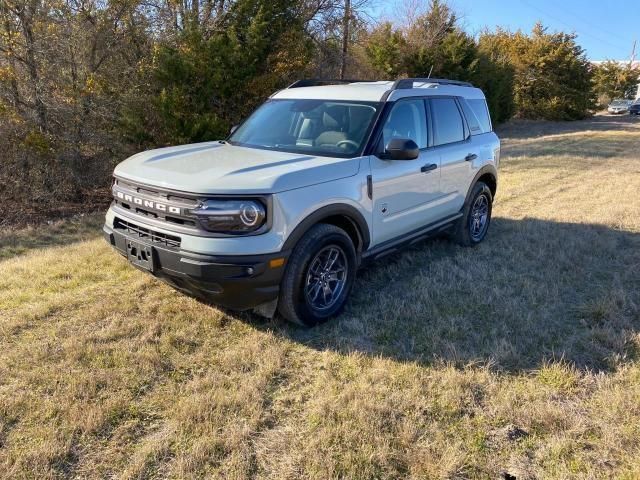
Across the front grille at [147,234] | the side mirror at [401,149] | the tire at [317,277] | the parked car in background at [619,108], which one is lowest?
the tire at [317,277]

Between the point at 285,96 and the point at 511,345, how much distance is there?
10.5 feet

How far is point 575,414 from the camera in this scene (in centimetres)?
296

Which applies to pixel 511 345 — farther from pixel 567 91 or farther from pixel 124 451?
pixel 567 91

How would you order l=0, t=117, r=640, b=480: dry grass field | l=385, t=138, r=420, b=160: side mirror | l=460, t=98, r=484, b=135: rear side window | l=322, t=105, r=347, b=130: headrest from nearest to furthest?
l=0, t=117, r=640, b=480: dry grass field
l=385, t=138, r=420, b=160: side mirror
l=322, t=105, r=347, b=130: headrest
l=460, t=98, r=484, b=135: rear side window

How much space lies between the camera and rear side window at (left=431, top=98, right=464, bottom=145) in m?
5.15

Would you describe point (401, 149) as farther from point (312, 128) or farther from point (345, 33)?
point (345, 33)

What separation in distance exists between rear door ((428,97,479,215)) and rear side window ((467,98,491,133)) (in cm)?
45

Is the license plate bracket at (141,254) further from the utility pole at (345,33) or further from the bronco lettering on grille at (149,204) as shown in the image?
the utility pole at (345,33)

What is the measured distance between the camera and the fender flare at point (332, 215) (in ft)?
11.5

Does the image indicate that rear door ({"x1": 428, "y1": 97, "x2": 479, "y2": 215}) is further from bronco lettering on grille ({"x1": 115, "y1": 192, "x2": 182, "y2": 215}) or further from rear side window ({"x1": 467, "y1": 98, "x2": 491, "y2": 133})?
bronco lettering on grille ({"x1": 115, "y1": 192, "x2": 182, "y2": 215})

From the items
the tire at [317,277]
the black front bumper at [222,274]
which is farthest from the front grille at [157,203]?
the tire at [317,277]

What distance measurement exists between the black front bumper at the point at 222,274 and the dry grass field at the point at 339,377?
0.41 meters

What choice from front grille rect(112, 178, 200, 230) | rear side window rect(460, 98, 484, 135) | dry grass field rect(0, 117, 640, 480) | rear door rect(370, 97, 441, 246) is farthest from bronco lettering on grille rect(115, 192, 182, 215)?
rear side window rect(460, 98, 484, 135)

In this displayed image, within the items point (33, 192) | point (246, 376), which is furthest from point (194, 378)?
point (33, 192)
